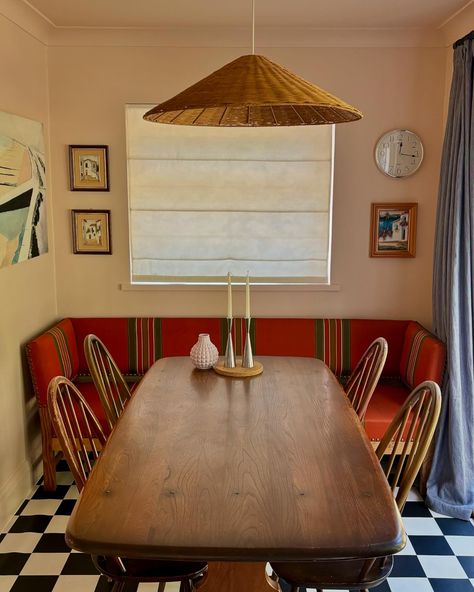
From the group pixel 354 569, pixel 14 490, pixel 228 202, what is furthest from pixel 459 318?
pixel 14 490

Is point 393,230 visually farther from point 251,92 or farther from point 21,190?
point 251,92

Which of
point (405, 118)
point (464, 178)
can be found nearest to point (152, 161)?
point (405, 118)

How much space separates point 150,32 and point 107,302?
5.33 ft

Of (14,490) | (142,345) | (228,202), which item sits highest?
(228,202)

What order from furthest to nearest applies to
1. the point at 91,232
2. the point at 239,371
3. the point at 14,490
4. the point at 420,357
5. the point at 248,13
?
the point at 91,232 < the point at 420,357 < the point at 248,13 < the point at 14,490 < the point at 239,371

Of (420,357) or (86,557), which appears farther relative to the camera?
(420,357)

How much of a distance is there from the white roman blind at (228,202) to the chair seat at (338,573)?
85.4 inches

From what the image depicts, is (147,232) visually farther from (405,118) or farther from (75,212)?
(405,118)

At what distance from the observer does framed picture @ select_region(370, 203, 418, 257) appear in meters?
3.72

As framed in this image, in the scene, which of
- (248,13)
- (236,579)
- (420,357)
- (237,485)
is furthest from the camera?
(420,357)

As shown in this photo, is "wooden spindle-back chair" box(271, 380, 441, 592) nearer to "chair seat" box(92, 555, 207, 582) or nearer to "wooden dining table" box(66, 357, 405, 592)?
"wooden dining table" box(66, 357, 405, 592)

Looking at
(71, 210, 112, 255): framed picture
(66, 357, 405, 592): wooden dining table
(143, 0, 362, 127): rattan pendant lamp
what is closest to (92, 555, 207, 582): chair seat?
(66, 357, 405, 592): wooden dining table

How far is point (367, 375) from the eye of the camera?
2842mm

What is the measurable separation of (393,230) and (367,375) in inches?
48.7
